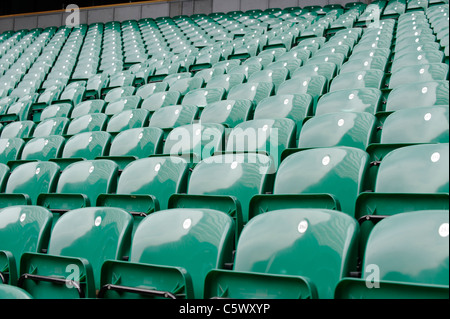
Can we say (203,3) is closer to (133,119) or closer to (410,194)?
(133,119)

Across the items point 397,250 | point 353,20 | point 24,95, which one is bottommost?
point 24,95

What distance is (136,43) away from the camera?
4.64 metres

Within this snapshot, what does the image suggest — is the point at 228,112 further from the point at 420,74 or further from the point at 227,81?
the point at 420,74

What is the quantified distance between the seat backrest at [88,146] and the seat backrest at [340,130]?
2.50ft

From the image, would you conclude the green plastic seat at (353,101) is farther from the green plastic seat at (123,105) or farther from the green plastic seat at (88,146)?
the green plastic seat at (123,105)

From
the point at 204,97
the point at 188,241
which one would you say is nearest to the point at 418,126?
the point at 188,241

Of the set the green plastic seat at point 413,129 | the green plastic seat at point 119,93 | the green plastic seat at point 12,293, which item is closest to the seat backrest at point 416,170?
the green plastic seat at point 413,129

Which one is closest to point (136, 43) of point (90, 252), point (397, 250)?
point (90, 252)

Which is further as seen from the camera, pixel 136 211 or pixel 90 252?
pixel 136 211

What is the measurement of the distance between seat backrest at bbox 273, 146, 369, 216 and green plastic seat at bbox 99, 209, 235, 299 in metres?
0.28

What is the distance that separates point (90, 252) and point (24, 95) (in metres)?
2.55

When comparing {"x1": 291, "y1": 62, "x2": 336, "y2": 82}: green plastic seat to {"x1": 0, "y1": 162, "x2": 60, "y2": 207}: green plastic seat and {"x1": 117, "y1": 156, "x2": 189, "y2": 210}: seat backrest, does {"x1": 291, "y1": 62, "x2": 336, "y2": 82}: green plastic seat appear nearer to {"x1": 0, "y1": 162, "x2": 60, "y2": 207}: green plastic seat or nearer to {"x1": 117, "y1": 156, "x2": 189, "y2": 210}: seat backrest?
{"x1": 117, "y1": 156, "x2": 189, "y2": 210}: seat backrest

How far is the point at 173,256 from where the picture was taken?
91cm
